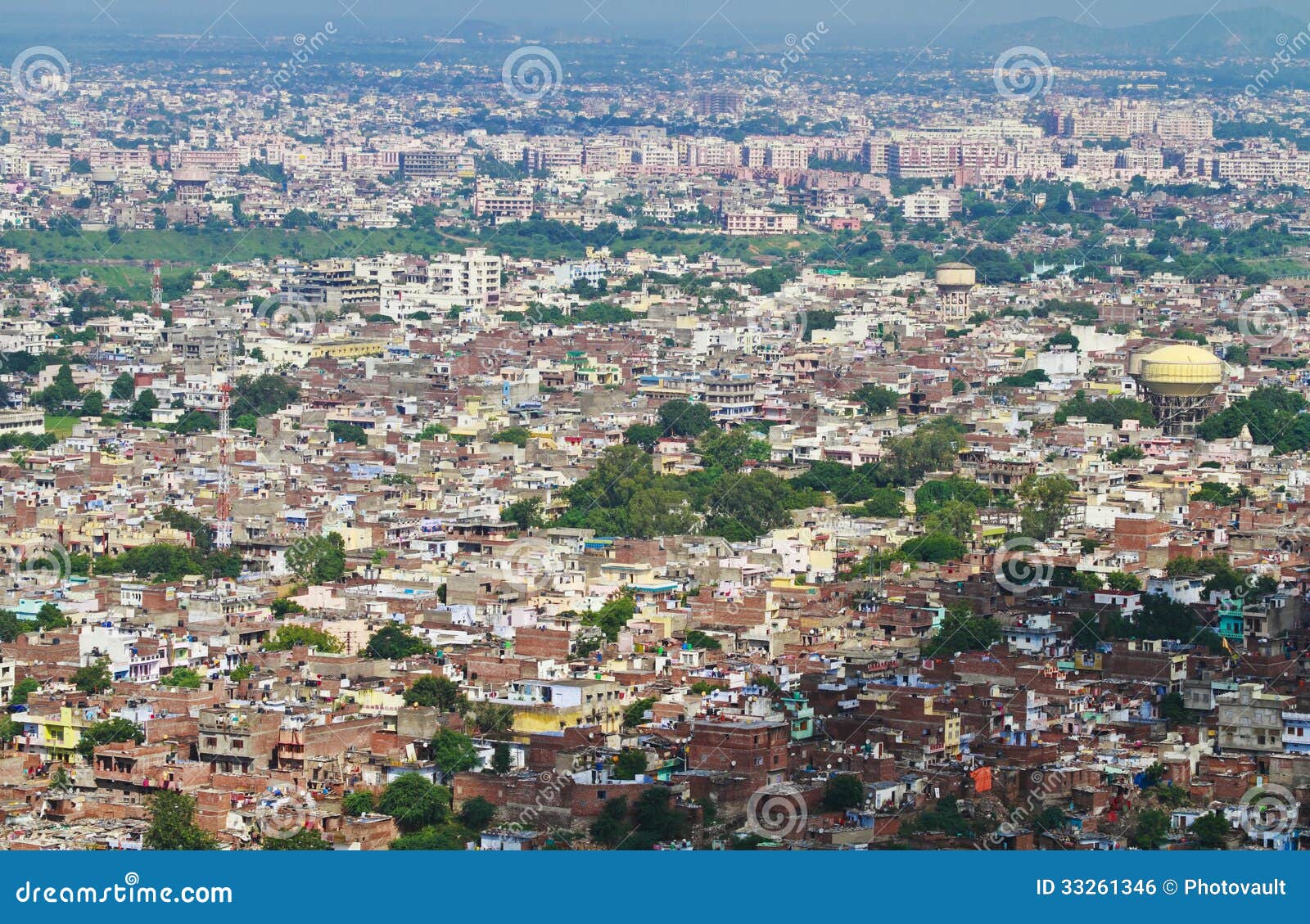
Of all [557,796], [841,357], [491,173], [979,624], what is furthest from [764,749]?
[491,173]

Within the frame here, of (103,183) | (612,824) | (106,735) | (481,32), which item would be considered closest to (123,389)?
(106,735)

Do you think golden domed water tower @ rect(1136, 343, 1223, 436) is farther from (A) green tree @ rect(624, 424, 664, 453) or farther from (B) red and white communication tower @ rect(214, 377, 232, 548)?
(B) red and white communication tower @ rect(214, 377, 232, 548)

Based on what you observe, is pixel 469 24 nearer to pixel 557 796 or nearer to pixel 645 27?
pixel 645 27

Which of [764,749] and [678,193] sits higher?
[678,193]

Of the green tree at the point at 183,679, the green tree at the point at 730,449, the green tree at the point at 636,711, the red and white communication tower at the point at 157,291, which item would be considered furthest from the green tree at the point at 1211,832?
the red and white communication tower at the point at 157,291

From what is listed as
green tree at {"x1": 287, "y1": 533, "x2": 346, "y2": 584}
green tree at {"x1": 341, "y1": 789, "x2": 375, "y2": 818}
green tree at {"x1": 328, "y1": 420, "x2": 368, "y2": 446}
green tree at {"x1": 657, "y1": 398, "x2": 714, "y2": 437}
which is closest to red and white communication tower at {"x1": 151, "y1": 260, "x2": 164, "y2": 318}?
green tree at {"x1": 328, "y1": 420, "x2": 368, "y2": 446}

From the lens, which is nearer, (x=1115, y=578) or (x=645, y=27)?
(x=1115, y=578)
